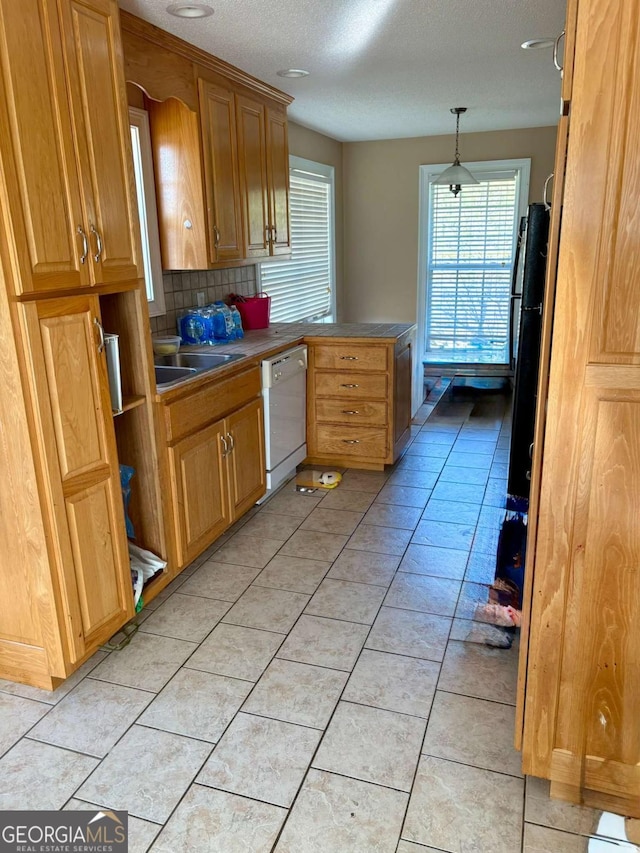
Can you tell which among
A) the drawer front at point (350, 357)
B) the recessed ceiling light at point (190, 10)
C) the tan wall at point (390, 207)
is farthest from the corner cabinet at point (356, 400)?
the tan wall at point (390, 207)

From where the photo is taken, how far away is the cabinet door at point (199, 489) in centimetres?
267

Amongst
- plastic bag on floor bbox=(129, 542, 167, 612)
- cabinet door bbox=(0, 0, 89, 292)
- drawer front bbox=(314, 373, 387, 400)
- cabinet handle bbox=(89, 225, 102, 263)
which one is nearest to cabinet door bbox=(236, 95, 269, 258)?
drawer front bbox=(314, 373, 387, 400)

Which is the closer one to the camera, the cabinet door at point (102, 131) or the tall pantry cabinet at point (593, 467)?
the tall pantry cabinet at point (593, 467)

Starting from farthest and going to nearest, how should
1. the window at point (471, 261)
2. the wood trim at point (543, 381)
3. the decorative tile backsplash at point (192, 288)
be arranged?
1. the window at point (471, 261)
2. the decorative tile backsplash at point (192, 288)
3. the wood trim at point (543, 381)

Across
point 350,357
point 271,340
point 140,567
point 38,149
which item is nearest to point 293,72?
point 271,340

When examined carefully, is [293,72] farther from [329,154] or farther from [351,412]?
[329,154]

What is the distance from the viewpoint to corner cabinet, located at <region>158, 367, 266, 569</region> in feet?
8.68

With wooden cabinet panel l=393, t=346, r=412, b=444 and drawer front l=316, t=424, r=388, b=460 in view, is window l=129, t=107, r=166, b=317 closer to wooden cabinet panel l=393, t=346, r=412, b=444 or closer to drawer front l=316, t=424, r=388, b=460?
drawer front l=316, t=424, r=388, b=460

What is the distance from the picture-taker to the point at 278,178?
13.2ft

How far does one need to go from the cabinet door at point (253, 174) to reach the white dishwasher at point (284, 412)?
2.25 feet

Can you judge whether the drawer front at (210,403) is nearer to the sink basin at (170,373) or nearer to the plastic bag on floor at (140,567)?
the sink basin at (170,373)

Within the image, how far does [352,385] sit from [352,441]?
364 mm

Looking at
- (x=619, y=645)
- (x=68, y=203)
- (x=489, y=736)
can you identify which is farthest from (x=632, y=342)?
(x=68, y=203)

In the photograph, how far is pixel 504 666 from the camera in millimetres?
2227
